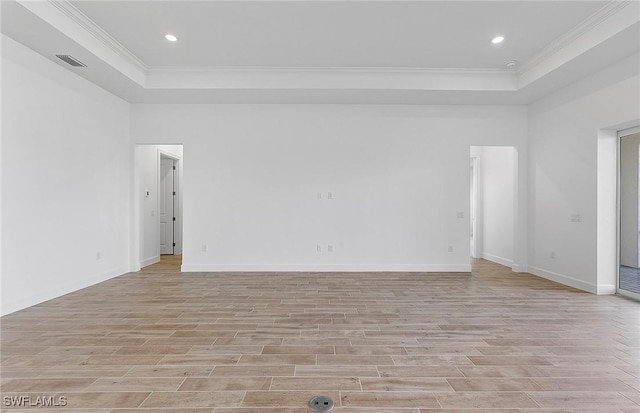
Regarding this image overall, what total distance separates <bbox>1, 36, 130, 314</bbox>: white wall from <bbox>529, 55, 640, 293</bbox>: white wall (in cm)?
747

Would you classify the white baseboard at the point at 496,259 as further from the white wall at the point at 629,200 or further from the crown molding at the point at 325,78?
the crown molding at the point at 325,78

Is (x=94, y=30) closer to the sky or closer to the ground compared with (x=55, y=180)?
closer to the sky

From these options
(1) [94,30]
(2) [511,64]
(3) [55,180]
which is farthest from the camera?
(2) [511,64]

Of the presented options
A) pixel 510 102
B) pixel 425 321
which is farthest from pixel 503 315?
pixel 510 102

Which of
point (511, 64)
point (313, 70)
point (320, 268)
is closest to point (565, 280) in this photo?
point (511, 64)

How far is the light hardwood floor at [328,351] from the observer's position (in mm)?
1924

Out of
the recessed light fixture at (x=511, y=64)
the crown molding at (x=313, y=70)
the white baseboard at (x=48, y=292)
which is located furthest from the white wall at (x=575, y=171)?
the white baseboard at (x=48, y=292)

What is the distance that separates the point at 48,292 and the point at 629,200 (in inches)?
313

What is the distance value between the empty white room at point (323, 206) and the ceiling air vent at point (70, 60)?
0.03 metres

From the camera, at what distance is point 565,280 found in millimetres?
4754

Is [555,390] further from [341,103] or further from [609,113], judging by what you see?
[341,103]

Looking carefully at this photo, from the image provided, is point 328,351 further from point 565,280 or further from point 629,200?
point 629,200

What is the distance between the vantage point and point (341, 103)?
220 inches

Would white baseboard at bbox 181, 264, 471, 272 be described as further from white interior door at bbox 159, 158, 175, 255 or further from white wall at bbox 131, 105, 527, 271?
white interior door at bbox 159, 158, 175, 255
